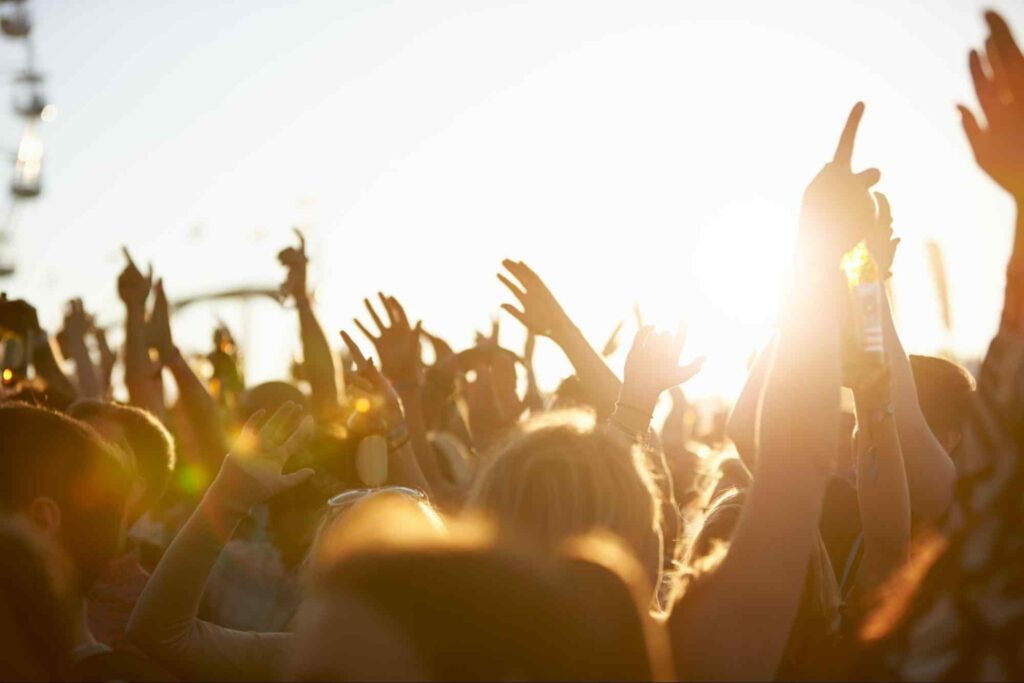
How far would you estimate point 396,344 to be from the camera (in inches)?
189

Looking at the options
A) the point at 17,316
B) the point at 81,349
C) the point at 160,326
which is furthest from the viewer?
the point at 81,349

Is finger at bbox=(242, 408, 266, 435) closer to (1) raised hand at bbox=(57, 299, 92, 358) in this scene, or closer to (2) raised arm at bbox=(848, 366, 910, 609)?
(2) raised arm at bbox=(848, 366, 910, 609)

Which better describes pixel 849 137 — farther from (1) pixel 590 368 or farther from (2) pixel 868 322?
(1) pixel 590 368

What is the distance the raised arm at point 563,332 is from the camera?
12.1 ft

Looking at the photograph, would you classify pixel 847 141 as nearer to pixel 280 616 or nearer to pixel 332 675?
pixel 332 675

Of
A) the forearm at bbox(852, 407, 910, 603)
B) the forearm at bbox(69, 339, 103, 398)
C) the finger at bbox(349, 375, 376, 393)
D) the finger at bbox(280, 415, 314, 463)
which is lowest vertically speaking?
the forearm at bbox(852, 407, 910, 603)

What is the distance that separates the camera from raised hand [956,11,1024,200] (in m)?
2.06

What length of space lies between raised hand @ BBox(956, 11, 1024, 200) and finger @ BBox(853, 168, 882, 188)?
0.31 meters

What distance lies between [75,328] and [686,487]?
14.7 feet

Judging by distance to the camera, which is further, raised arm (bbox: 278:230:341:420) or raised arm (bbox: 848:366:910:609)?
raised arm (bbox: 278:230:341:420)

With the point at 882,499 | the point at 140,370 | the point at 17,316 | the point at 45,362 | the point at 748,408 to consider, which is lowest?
the point at 882,499

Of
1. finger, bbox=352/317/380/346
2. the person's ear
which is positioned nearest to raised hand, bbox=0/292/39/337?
finger, bbox=352/317/380/346

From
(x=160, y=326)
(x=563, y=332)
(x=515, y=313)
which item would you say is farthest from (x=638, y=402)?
(x=160, y=326)

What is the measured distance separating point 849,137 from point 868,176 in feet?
0.31
